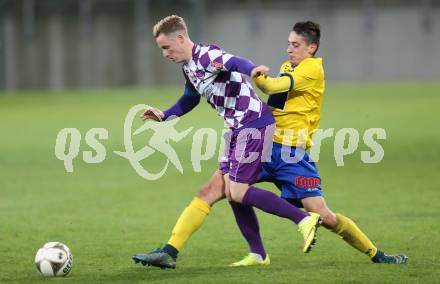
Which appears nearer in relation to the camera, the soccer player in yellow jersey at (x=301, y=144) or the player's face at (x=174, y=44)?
the player's face at (x=174, y=44)

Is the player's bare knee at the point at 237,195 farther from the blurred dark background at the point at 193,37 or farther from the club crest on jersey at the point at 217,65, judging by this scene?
the blurred dark background at the point at 193,37

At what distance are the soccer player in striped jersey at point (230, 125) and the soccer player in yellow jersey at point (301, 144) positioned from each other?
178 millimetres

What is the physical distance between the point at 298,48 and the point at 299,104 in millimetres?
424

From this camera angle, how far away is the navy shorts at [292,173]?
744 cm

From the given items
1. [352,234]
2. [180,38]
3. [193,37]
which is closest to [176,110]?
[180,38]

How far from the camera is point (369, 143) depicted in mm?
17953

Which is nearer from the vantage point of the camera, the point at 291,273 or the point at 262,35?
the point at 291,273

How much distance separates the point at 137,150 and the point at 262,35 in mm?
25507

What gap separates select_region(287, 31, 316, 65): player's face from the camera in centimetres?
759

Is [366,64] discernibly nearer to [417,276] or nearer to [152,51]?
[152,51]

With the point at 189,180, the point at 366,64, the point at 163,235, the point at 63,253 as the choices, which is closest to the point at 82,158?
the point at 189,180

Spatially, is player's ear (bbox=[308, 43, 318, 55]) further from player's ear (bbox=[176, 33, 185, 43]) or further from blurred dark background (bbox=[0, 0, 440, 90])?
blurred dark background (bbox=[0, 0, 440, 90])

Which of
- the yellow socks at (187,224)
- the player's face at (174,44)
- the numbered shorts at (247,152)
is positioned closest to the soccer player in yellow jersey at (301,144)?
the numbered shorts at (247,152)

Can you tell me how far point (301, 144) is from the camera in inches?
297
